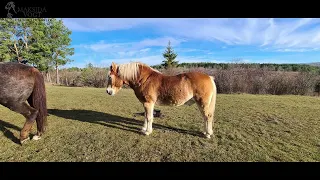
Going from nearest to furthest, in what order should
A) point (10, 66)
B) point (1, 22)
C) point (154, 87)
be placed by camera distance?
point (10, 66)
point (154, 87)
point (1, 22)

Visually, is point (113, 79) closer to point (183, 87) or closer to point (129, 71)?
point (129, 71)

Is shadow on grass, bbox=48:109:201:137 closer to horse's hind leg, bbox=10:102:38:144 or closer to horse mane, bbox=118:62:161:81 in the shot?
horse mane, bbox=118:62:161:81

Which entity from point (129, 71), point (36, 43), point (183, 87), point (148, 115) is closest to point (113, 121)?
point (148, 115)

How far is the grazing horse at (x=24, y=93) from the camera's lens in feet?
11.5

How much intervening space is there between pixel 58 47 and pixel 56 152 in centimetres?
2906

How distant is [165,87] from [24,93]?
304cm

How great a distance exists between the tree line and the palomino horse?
25.8m

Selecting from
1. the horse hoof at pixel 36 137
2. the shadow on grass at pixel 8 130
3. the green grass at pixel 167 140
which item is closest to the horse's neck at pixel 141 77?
the green grass at pixel 167 140

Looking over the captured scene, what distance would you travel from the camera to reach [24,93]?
3.66 metres

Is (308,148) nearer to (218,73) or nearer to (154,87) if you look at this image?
(154,87)

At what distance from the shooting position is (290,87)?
16125 millimetres

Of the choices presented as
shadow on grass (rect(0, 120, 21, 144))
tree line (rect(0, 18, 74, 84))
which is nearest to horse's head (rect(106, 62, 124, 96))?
shadow on grass (rect(0, 120, 21, 144))
